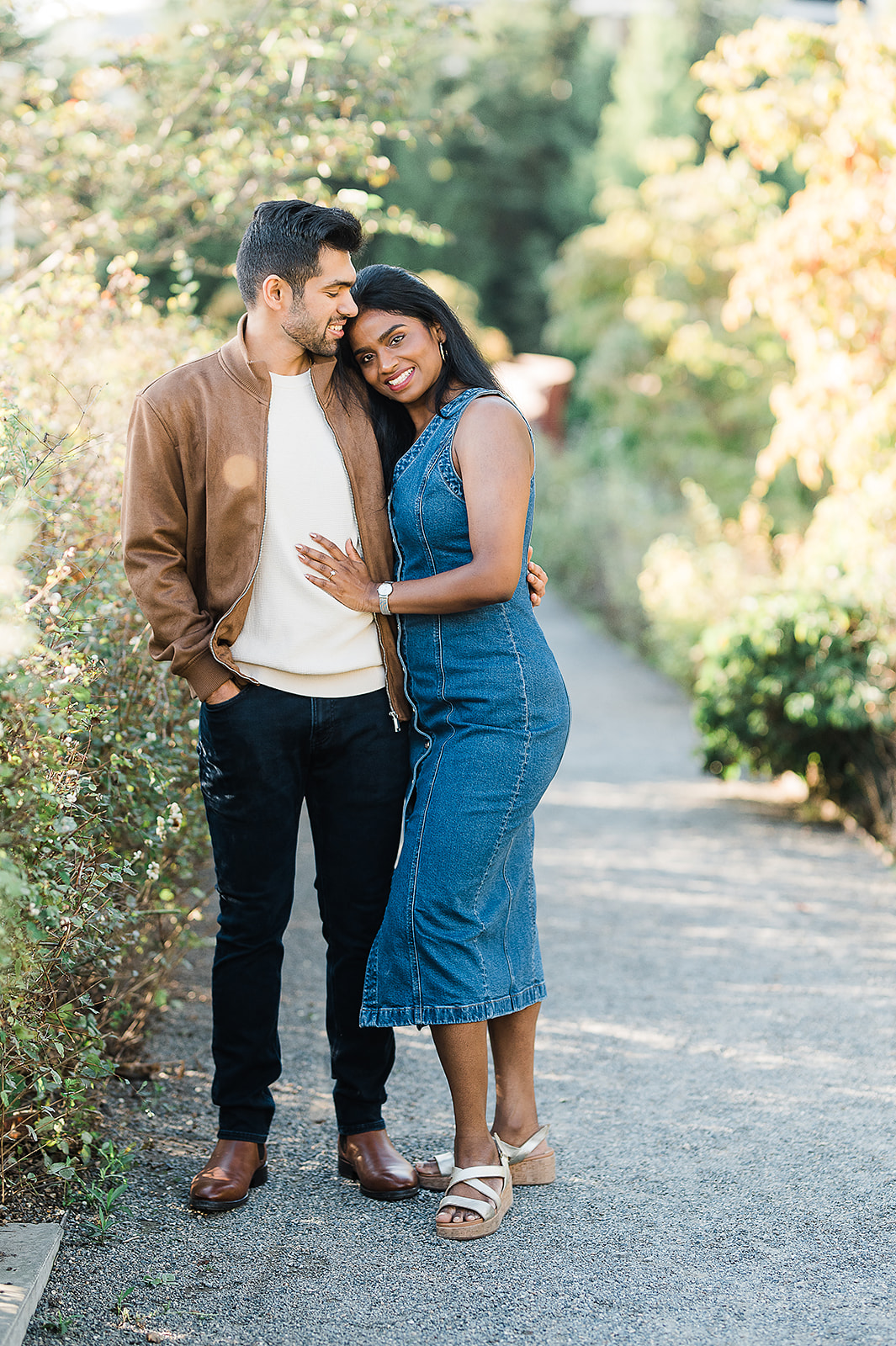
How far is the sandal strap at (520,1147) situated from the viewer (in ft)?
9.82

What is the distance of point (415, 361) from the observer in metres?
2.90

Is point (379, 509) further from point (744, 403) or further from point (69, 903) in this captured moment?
point (744, 403)

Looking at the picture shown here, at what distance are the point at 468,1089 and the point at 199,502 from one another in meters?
1.42

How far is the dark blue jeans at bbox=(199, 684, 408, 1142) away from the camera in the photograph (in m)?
→ 2.86

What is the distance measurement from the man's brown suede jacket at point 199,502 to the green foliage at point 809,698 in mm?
3696

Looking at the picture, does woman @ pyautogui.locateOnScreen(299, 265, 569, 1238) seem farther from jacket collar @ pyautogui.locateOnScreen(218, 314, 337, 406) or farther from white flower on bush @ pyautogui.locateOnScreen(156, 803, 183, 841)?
white flower on bush @ pyautogui.locateOnScreen(156, 803, 183, 841)

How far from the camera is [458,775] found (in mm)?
2830

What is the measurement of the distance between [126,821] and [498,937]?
3.00ft

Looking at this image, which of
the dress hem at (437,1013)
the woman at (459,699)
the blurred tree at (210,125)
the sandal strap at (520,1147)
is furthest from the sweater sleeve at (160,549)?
the blurred tree at (210,125)

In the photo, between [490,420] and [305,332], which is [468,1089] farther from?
[305,332]

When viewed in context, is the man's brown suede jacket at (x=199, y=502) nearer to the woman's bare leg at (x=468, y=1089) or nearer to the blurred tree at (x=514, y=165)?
the woman's bare leg at (x=468, y=1089)

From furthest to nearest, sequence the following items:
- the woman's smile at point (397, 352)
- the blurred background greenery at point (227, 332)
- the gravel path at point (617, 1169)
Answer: the woman's smile at point (397, 352)
the blurred background greenery at point (227, 332)
the gravel path at point (617, 1169)

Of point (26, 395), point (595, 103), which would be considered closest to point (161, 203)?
point (26, 395)

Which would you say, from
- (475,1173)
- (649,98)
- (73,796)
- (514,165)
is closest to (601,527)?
(475,1173)
